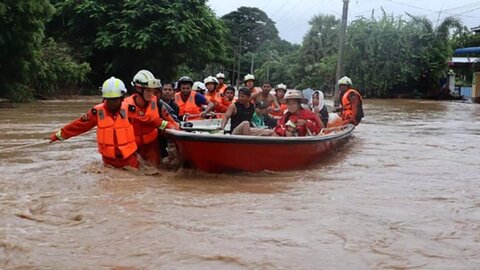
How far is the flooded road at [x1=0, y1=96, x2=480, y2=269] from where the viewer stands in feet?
14.0

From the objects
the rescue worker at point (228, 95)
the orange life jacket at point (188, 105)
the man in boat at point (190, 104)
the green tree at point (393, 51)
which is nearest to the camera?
the man in boat at point (190, 104)

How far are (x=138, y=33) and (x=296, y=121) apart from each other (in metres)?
21.7

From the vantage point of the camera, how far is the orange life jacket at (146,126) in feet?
23.2

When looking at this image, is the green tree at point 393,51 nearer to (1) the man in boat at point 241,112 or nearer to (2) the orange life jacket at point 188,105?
(2) the orange life jacket at point 188,105

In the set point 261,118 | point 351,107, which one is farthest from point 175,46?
point 261,118

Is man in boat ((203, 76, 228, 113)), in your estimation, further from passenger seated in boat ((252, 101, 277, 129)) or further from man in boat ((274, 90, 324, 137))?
man in boat ((274, 90, 324, 137))

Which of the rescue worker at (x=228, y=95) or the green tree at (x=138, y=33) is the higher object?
the green tree at (x=138, y=33)

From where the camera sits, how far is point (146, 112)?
7086 mm

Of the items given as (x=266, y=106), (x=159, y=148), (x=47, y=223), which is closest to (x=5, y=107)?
(x=266, y=106)

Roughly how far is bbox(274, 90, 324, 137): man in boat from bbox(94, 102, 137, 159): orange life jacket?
227cm

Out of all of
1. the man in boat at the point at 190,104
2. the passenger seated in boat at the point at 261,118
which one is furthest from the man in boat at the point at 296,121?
the man in boat at the point at 190,104

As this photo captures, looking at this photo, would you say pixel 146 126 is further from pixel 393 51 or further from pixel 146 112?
pixel 393 51

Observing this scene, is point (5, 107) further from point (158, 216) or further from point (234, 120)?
point (158, 216)

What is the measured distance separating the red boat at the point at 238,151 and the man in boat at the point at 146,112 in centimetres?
25
